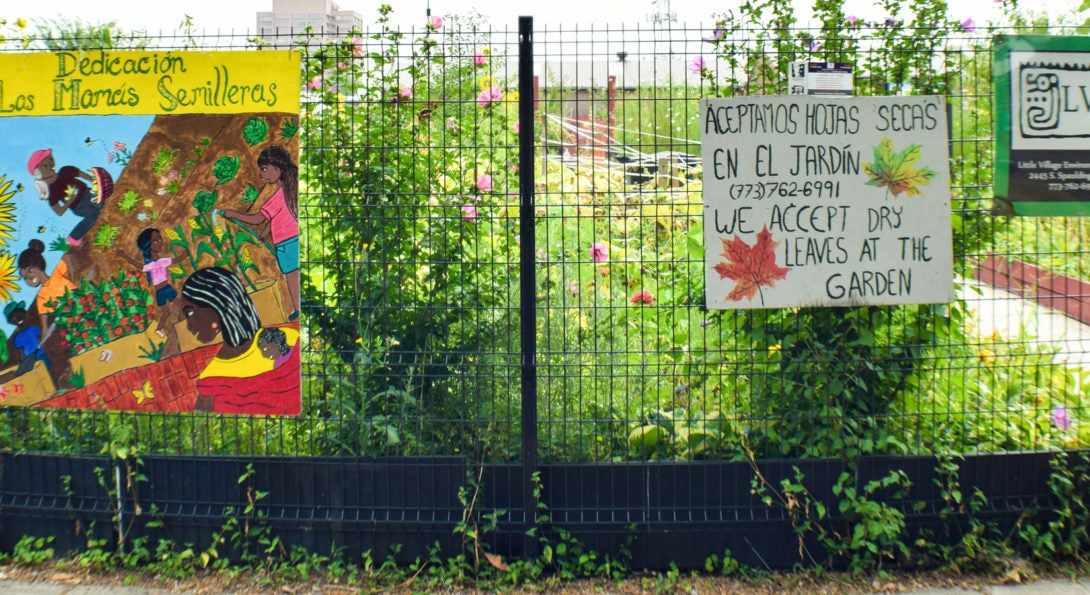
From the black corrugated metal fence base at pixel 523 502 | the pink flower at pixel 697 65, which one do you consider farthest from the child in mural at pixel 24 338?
the pink flower at pixel 697 65

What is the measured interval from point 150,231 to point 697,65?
2.79m

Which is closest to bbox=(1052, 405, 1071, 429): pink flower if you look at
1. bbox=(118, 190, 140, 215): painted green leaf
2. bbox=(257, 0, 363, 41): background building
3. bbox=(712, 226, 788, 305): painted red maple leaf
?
bbox=(712, 226, 788, 305): painted red maple leaf

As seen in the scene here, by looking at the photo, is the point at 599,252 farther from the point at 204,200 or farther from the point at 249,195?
the point at 204,200

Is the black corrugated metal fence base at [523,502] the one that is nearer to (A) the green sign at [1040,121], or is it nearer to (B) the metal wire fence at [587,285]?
(B) the metal wire fence at [587,285]

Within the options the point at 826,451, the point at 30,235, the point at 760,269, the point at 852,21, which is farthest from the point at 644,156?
the point at 30,235

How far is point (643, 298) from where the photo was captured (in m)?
4.44

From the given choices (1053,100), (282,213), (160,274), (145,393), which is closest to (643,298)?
(282,213)

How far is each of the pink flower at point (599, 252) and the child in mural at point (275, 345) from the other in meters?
1.55

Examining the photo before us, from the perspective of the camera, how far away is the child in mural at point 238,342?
4465 mm

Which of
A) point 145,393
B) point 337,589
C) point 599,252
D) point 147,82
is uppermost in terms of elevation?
point 147,82

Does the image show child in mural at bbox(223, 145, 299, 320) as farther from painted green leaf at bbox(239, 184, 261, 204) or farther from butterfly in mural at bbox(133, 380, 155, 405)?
butterfly in mural at bbox(133, 380, 155, 405)

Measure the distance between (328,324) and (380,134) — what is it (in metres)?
0.98

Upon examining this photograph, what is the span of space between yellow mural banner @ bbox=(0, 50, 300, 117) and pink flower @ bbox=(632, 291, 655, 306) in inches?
74.1

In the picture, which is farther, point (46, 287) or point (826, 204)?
point (46, 287)
